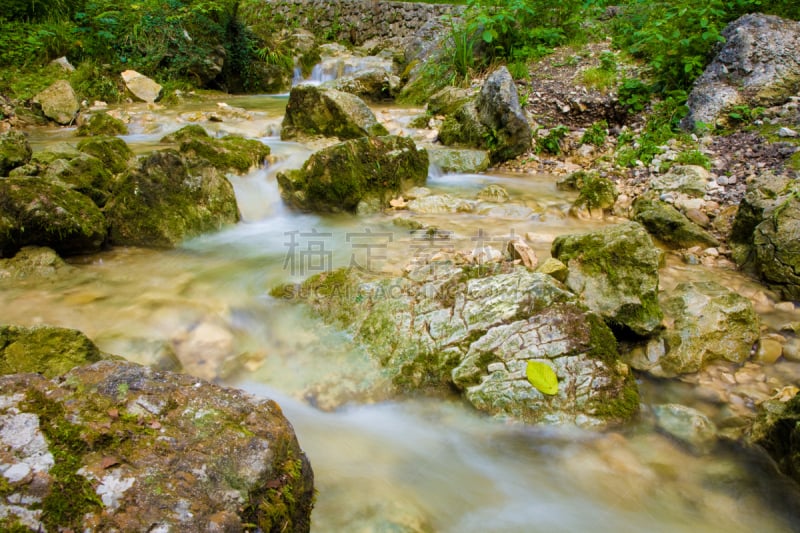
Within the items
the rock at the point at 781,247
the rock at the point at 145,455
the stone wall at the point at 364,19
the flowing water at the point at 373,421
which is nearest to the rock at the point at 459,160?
the flowing water at the point at 373,421

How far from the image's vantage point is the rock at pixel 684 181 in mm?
5848

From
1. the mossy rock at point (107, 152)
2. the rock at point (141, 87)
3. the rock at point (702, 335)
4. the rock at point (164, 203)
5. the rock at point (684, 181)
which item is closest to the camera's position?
the rock at point (702, 335)

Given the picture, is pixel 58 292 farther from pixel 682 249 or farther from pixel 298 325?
pixel 682 249

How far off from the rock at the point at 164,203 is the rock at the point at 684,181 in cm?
579

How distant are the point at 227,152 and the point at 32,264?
120 inches

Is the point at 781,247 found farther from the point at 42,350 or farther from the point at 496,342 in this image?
the point at 42,350

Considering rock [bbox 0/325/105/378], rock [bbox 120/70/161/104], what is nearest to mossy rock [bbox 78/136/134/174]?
rock [bbox 0/325/105/378]

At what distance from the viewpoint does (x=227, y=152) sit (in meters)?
6.54

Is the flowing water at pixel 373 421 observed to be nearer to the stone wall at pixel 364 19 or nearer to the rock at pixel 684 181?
the rock at pixel 684 181

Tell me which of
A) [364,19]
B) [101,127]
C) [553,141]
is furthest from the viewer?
[364,19]

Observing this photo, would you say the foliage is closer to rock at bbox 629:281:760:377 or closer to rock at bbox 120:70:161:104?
rock at bbox 629:281:760:377

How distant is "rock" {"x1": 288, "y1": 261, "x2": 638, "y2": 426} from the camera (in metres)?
2.88

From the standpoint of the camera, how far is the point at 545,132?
8414 mm

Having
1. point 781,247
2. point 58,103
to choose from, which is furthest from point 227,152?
point 781,247
